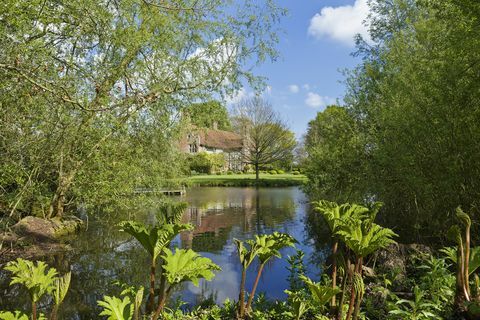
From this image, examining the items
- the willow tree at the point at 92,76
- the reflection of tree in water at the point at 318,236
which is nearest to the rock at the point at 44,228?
the willow tree at the point at 92,76

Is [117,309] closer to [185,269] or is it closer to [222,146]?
[185,269]

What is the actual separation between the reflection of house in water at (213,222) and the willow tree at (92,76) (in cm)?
401

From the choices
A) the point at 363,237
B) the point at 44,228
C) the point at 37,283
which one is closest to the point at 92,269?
the point at 44,228

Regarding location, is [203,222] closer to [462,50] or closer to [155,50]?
[155,50]

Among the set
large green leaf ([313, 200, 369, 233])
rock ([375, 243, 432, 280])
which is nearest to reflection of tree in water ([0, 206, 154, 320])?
large green leaf ([313, 200, 369, 233])

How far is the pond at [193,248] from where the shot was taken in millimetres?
7855

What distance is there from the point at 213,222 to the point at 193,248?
519 cm

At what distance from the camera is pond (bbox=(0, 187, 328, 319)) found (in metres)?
7.86

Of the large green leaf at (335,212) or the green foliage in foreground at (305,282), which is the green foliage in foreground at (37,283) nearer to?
the green foliage in foreground at (305,282)

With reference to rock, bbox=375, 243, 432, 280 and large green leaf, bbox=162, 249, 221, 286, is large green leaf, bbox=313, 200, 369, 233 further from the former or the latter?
rock, bbox=375, 243, 432, 280

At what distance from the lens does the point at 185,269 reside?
137 inches

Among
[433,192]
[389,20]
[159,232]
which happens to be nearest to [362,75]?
[389,20]

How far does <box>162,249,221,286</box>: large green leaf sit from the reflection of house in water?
8016 mm

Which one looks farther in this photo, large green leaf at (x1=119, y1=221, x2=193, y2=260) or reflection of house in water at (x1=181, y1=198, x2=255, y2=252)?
reflection of house in water at (x1=181, y1=198, x2=255, y2=252)
